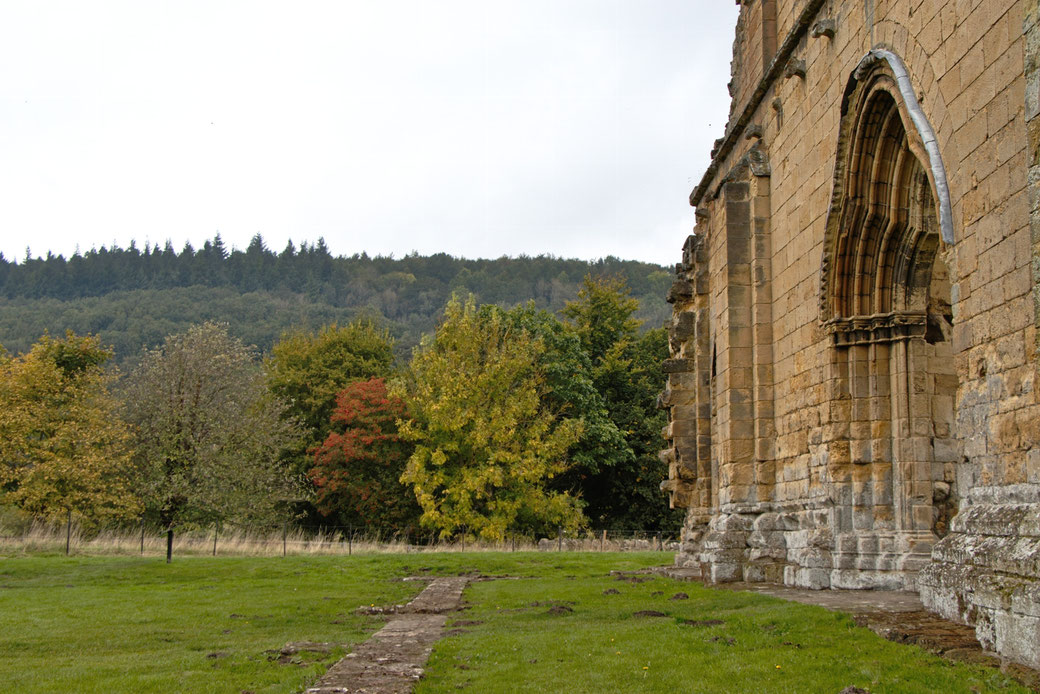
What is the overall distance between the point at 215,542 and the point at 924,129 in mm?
20111

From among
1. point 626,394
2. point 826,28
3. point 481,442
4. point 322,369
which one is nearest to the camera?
point 826,28

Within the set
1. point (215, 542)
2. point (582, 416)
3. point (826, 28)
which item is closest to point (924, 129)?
point (826, 28)

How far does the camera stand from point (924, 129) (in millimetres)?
9141

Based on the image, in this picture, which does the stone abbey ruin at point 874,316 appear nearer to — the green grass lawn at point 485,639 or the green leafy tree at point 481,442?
the green grass lawn at point 485,639

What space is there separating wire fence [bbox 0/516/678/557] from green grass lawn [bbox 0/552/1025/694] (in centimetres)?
611

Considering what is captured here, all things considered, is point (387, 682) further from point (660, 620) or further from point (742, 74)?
point (742, 74)

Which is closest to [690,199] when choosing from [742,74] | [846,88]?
[742,74]

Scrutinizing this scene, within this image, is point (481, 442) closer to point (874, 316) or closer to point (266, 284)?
point (874, 316)

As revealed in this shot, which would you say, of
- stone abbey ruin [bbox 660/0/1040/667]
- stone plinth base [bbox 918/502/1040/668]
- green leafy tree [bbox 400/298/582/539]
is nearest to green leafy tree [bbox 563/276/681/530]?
green leafy tree [bbox 400/298/582/539]

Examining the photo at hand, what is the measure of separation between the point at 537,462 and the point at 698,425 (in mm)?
14230

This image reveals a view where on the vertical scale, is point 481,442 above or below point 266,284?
below

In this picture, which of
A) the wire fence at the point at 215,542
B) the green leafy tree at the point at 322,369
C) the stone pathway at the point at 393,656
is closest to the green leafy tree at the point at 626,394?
the wire fence at the point at 215,542

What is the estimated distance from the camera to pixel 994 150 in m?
7.90

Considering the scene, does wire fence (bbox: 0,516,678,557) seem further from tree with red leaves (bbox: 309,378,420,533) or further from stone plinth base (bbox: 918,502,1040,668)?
stone plinth base (bbox: 918,502,1040,668)
